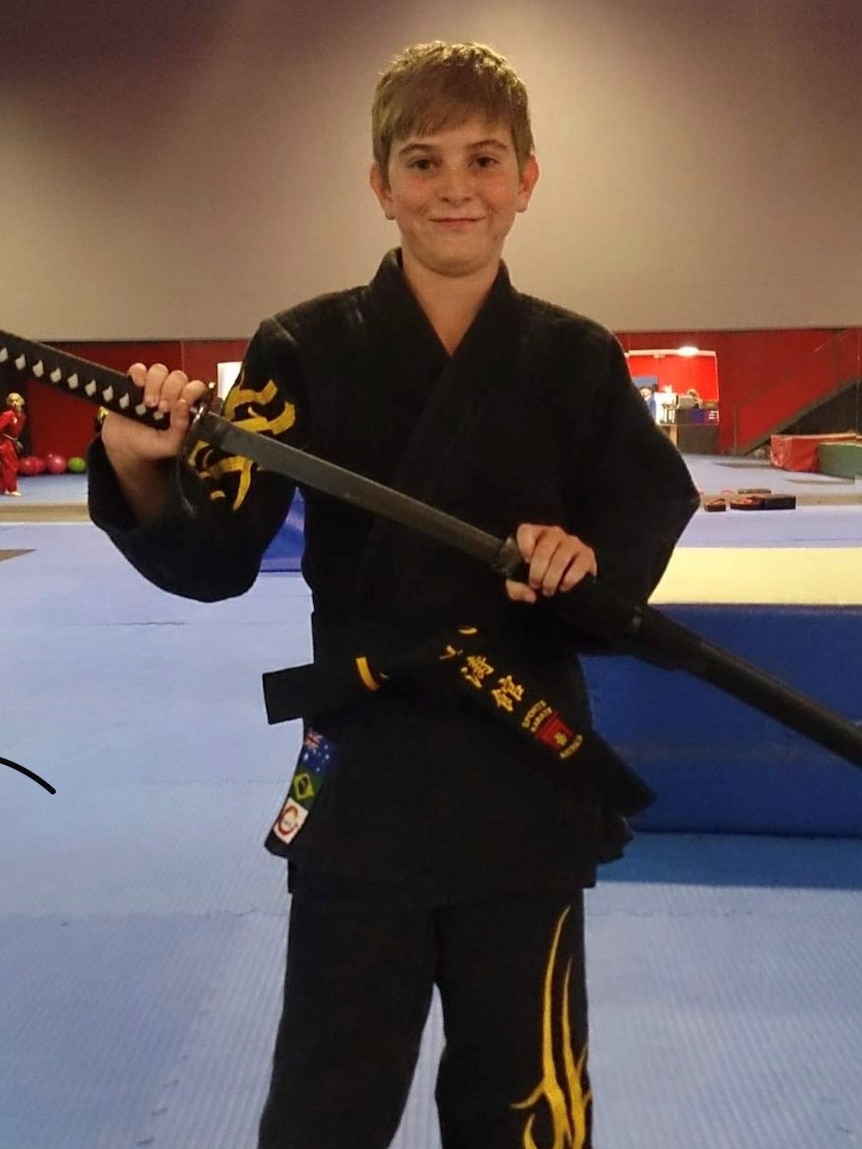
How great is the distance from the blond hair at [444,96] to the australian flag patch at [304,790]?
22.6 inches

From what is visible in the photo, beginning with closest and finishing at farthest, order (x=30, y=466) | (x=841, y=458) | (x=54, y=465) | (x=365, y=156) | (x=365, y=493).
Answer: (x=365, y=493) < (x=365, y=156) < (x=841, y=458) < (x=30, y=466) < (x=54, y=465)

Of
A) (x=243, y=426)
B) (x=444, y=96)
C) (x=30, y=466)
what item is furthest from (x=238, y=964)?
(x=30, y=466)

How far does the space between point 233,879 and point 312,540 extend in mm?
1332

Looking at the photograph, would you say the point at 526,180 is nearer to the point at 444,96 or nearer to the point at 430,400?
the point at 444,96

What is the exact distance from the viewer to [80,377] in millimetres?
996

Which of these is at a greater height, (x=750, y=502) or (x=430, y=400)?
(x=430, y=400)

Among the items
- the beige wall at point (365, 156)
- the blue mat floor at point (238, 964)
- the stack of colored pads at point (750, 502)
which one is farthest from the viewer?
the stack of colored pads at point (750, 502)

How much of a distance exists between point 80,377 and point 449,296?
0.37 m

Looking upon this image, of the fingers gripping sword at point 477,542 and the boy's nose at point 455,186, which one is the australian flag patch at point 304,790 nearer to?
the fingers gripping sword at point 477,542

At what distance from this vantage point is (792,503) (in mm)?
7035

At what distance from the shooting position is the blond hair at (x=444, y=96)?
41.7 inches

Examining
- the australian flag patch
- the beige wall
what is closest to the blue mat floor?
the australian flag patch

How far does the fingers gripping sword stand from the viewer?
96cm

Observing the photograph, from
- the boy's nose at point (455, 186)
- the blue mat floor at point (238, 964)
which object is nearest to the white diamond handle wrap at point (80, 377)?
the boy's nose at point (455, 186)
